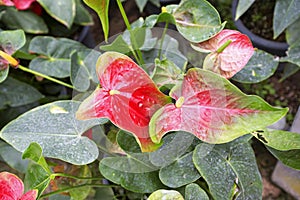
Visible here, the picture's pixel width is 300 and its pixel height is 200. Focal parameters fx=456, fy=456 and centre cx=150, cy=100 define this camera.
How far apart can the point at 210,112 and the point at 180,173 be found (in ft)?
0.46

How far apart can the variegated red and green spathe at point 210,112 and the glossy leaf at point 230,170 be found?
90 mm

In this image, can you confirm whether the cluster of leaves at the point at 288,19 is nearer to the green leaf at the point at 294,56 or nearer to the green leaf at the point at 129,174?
the green leaf at the point at 294,56

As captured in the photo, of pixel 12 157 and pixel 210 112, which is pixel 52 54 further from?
pixel 210 112

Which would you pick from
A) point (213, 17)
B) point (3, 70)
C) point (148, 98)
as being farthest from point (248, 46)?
point (3, 70)

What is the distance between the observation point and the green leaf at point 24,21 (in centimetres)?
114

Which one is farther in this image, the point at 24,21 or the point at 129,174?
the point at 24,21

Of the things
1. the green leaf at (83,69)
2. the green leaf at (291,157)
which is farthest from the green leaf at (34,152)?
the green leaf at (291,157)

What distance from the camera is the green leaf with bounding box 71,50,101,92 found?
815 mm

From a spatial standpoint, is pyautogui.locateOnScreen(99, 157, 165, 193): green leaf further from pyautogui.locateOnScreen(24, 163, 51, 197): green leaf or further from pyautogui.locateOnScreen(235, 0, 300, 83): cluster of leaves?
pyautogui.locateOnScreen(235, 0, 300, 83): cluster of leaves

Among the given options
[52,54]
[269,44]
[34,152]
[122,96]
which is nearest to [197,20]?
[122,96]

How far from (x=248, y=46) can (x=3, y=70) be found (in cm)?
41

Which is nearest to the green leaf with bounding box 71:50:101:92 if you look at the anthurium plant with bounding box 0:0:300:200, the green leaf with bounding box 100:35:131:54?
the anthurium plant with bounding box 0:0:300:200

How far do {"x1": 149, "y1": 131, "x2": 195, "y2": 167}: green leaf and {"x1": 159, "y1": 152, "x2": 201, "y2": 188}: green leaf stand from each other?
11mm

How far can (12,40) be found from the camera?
0.81m
